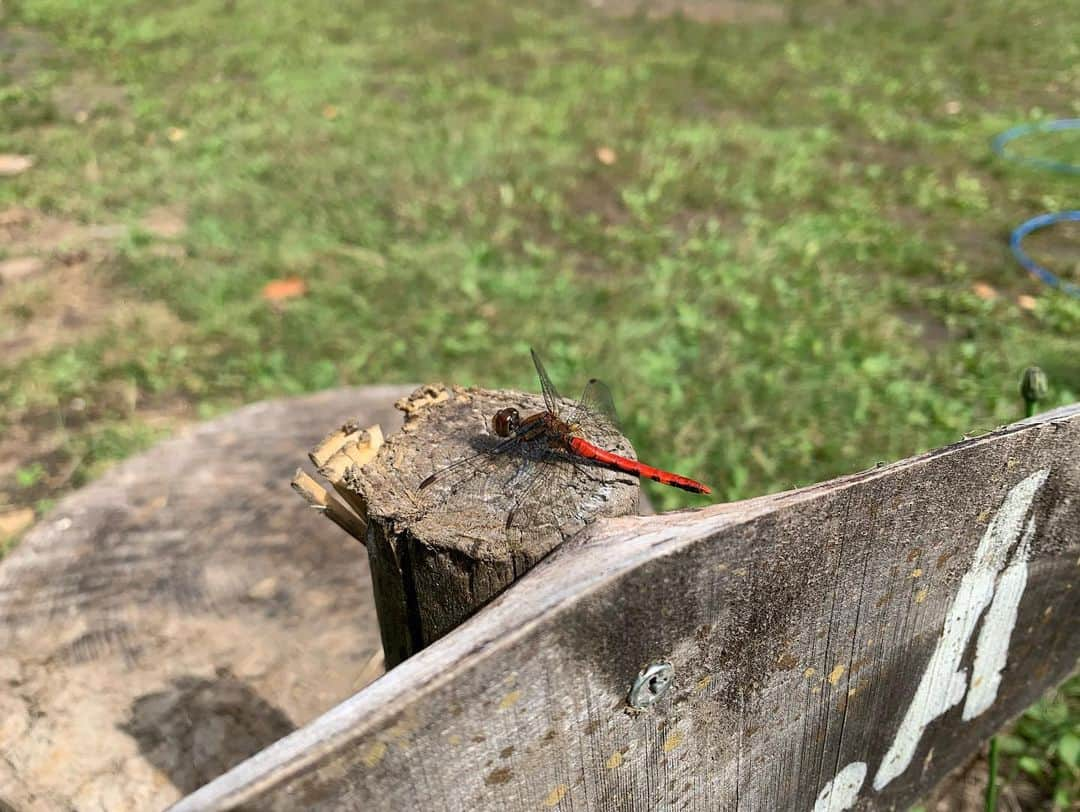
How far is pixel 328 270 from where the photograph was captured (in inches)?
171

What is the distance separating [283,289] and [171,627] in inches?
111

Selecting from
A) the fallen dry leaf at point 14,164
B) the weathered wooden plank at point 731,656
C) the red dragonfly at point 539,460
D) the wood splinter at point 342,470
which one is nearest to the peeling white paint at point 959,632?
the weathered wooden plank at point 731,656

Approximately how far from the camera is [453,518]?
1.09 meters

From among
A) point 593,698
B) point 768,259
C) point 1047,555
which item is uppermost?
point 593,698

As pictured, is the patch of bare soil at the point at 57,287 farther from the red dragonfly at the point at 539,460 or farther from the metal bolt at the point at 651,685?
the metal bolt at the point at 651,685

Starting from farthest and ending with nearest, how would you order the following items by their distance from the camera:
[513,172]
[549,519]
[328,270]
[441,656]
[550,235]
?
[513,172], [550,235], [328,270], [549,519], [441,656]

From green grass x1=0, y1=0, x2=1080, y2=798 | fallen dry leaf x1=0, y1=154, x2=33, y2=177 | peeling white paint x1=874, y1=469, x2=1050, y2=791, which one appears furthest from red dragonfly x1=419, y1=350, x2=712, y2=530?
fallen dry leaf x1=0, y1=154, x2=33, y2=177

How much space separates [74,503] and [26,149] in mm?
4785

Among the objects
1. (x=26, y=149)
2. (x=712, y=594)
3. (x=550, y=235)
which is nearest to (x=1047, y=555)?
(x=712, y=594)

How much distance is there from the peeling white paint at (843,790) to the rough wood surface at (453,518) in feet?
1.42

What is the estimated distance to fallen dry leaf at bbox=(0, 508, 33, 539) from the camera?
301 centimetres

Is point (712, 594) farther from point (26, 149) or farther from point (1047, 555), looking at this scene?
point (26, 149)

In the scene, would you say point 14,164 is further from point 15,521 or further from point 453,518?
point 453,518

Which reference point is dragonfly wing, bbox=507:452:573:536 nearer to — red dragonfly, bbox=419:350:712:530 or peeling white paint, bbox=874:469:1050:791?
red dragonfly, bbox=419:350:712:530
